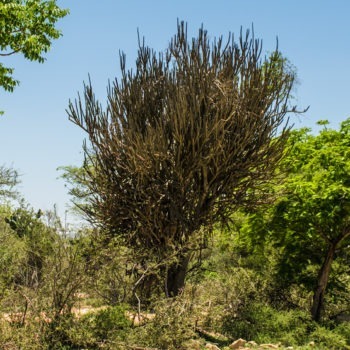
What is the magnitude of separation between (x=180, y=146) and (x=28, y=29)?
6134 mm

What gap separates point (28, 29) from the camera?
42.7ft

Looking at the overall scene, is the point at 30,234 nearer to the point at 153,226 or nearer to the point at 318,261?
the point at 153,226

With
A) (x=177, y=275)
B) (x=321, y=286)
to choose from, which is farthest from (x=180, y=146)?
(x=321, y=286)

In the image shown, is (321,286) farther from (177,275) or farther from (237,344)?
(237,344)

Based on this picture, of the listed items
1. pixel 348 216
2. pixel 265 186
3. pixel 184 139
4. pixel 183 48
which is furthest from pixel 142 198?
pixel 348 216

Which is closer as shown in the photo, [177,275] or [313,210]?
[313,210]

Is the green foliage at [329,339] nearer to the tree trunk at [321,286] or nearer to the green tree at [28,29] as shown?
the tree trunk at [321,286]

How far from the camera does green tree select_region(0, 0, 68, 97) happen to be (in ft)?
41.1

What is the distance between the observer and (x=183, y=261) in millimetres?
11758

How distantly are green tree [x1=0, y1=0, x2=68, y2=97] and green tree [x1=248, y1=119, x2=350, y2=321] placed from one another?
7653mm

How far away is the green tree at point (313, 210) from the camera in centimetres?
1130

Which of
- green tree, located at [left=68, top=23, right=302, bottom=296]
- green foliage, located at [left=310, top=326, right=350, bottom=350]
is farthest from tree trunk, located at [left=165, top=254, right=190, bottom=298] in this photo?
green foliage, located at [left=310, top=326, right=350, bottom=350]

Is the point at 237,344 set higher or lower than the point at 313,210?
lower

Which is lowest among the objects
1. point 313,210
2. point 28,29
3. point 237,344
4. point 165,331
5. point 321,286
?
point 237,344
